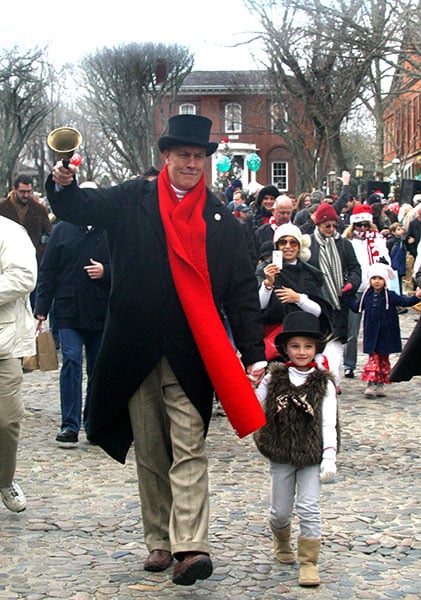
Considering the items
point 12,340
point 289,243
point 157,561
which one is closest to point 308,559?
point 157,561

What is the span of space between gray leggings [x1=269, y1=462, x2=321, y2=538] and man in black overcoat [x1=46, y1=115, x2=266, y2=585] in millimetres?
412

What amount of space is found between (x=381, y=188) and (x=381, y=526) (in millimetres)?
22805

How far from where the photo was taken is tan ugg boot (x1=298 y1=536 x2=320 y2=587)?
5116mm

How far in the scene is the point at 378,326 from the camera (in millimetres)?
11266

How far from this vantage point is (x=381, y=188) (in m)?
28.4

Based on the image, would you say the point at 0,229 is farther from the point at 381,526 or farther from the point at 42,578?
the point at 381,526

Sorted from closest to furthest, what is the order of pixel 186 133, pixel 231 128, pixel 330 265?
pixel 186 133 < pixel 330 265 < pixel 231 128

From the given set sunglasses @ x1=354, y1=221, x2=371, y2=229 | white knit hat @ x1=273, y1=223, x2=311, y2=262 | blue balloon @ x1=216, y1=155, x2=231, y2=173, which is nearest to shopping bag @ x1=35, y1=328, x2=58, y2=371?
white knit hat @ x1=273, y1=223, x2=311, y2=262

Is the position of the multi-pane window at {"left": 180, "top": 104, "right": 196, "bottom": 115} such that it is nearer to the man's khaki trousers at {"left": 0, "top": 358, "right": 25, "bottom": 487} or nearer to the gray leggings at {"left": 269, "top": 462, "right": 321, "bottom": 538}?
the man's khaki trousers at {"left": 0, "top": 358, "right": 25, "bottom": 487}

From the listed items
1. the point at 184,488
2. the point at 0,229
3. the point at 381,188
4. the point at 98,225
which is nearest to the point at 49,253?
the point at 0,229

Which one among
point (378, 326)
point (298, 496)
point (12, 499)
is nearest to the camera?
point (298, 496)

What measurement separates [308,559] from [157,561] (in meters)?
0.73

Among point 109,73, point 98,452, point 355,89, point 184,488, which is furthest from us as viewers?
point 109,73

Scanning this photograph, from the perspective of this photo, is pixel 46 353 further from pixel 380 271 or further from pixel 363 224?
pixel 363 224
